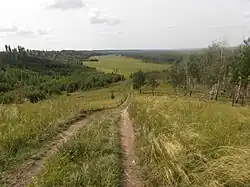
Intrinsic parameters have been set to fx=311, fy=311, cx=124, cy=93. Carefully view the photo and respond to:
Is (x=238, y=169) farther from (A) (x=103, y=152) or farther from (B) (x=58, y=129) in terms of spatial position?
(B) (x=58, y=129)

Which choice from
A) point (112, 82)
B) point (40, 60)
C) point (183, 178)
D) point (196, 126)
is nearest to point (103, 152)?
point (196, 126)

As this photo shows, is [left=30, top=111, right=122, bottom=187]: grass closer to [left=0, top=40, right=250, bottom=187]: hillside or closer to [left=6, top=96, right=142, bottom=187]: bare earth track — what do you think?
[left=0, top=40, right=250, bottom=187]: hillside

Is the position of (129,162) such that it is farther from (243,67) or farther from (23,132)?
(243,67)

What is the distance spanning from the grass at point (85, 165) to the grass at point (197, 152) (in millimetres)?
609

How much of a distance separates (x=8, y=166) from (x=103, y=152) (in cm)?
206

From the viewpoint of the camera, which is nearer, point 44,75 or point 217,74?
point 217,74

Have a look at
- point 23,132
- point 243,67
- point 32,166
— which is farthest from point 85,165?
point 243,67

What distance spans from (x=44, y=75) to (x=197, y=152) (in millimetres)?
133254

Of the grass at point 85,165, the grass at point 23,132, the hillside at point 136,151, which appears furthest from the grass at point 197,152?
the grass at point 23,132

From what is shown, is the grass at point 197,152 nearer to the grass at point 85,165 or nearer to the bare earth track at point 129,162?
the bare earth track at point 129,162

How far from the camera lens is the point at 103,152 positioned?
7180 mm

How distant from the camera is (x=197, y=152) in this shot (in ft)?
17.4

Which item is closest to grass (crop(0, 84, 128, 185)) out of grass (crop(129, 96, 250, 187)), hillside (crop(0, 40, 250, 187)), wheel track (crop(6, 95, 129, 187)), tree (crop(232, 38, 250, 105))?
hillside (crop(0, 40, 250, 187))

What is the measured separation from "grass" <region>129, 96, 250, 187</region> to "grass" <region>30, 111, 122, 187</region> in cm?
61
